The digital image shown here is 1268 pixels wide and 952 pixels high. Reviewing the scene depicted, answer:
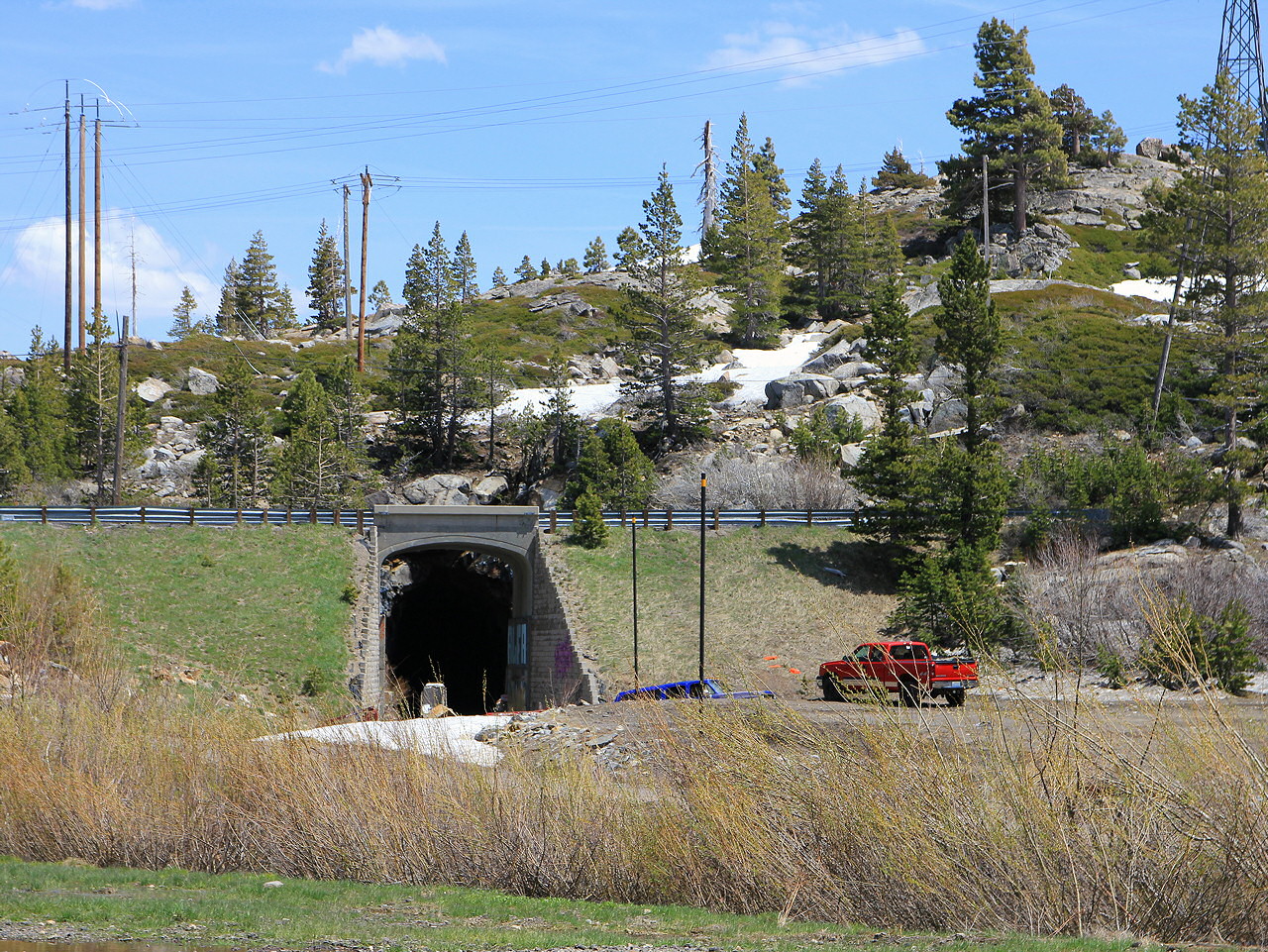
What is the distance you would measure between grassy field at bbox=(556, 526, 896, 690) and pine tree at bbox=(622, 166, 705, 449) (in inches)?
743

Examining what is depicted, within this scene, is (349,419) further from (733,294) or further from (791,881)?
(791,881)

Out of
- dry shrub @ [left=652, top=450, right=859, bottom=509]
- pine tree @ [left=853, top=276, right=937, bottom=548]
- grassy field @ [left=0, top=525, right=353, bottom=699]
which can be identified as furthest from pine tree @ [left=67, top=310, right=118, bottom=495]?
pine tree @ [left=853, top=276, right=937, bottom=548]

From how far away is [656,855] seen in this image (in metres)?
12.5

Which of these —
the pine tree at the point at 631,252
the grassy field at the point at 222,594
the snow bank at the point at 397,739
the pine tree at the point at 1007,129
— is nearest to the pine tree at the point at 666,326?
the pine tree at the point at 631,252

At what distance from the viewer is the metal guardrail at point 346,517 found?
42812 millimetres

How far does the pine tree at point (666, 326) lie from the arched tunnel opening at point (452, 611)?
526 inches

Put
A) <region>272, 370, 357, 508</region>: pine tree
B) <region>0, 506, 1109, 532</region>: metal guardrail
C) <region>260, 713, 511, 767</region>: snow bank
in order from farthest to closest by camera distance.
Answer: <region>272, 370, 357, 508</region>: pine tree → <region>0, 506, 1109, 532</region>: metal guardrail → <region>260, 713, 511, 767</region>: snow bank

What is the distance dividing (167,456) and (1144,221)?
50676 millimetres

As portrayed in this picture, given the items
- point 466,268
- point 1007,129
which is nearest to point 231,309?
point 466,268

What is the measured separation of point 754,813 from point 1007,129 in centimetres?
8459

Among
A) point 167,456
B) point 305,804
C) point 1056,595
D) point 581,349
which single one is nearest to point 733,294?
point 581,349

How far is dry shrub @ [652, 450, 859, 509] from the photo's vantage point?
164ft

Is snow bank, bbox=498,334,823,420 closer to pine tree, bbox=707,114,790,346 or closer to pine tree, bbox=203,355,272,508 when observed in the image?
pine tree, bbox=707,114,790,346

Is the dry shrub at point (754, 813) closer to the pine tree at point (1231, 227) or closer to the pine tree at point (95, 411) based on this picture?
the pine tree at point (1231, 227)
